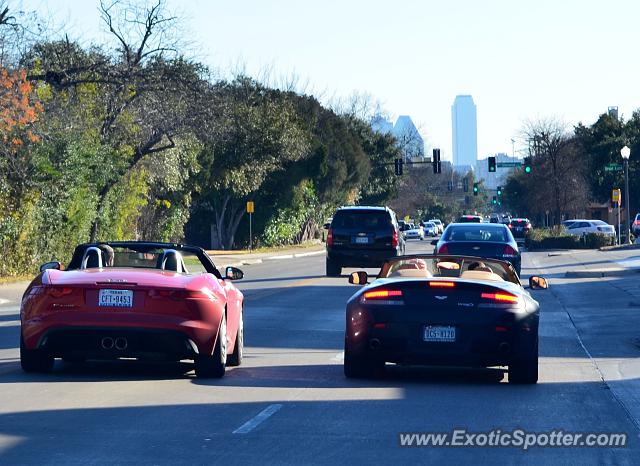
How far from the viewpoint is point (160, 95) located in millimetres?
40094

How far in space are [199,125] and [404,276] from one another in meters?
29.8

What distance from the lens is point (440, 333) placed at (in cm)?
1199

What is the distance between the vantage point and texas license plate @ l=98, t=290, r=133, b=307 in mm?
11852

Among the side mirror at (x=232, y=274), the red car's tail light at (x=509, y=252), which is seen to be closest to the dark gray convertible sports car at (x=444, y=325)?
the side mirror at (x=232, y=274)

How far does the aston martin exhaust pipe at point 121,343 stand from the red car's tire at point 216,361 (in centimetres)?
77

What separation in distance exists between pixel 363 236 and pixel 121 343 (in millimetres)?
22252

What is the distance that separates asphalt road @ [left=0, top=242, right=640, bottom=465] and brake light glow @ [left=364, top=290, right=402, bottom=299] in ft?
2.92

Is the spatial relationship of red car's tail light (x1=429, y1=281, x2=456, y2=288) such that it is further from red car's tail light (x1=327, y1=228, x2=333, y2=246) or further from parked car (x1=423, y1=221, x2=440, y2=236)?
parked car (x1=423, y1=221, x2=440, y2=236)

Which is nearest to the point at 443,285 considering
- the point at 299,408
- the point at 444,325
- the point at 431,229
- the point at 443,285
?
the point at 443,285

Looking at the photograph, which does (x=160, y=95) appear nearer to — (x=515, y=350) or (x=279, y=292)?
(x=279, y=292)

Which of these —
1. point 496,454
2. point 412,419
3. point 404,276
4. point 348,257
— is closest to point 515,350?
point 404,276

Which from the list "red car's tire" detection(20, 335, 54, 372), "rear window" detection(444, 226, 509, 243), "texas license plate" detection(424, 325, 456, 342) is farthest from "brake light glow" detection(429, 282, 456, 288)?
"rear window" detection(444, 226, 509, 243)

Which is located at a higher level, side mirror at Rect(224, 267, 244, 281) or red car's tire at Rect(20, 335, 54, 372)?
side mirror at Rect(224, 267, 244, 281)

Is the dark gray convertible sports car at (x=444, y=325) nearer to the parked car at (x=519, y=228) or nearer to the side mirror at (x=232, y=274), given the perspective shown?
the side mirror at (x=232, y=274)
